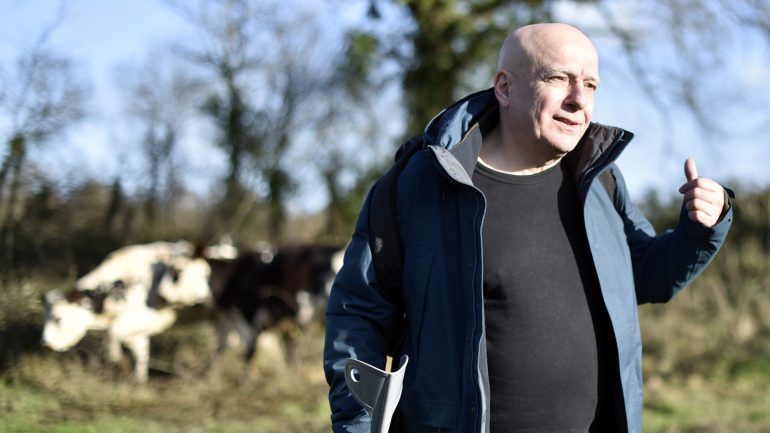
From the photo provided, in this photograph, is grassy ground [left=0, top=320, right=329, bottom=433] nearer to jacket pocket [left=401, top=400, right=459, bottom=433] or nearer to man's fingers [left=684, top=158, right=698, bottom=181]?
jacket pocket [left=401, top=400, right=459, bottom=433]

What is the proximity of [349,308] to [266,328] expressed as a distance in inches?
325

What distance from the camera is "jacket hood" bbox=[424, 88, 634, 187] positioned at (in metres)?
2.60

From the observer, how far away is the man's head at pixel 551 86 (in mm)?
2592

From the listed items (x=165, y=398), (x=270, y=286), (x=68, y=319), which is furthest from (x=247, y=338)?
(x=68, y=319)

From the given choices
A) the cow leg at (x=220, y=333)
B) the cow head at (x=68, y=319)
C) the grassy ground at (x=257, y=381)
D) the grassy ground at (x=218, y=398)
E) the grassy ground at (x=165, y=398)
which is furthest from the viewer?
the cow leg at (x=220, y=333)

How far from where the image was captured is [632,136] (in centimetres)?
281

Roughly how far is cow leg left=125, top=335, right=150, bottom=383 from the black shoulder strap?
6407 millimetres

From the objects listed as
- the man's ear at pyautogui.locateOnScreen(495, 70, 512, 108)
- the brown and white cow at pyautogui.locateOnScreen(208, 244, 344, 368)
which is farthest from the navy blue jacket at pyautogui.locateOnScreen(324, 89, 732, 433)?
the brown and white cow at pyautogui.locateOnScreen(208, 244, 344, 368)

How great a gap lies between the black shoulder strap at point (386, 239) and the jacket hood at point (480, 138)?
7.3 inches

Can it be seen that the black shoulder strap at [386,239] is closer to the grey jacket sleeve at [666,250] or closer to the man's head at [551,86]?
the man's head at [551,86]

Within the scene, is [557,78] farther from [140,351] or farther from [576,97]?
[140,351]

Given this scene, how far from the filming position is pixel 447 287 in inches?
98.0

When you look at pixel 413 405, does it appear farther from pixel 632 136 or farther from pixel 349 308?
pixel 632 136

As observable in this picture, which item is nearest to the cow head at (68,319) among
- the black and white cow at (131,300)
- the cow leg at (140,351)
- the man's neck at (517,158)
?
the black and white cow at (131,300)
